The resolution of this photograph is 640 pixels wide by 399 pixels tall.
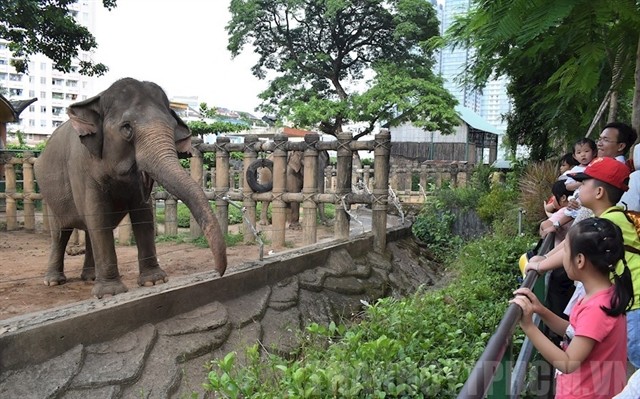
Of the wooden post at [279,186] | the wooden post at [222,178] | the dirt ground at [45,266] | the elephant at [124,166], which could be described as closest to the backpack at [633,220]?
the elephant at [124,166]

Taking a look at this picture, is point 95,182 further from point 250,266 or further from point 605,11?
point 605,11

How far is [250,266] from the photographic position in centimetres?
513

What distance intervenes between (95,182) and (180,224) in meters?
7.09

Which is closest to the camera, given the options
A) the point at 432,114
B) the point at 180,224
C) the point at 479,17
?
the point at 479,17

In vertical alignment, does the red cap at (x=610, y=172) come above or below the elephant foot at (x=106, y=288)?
above

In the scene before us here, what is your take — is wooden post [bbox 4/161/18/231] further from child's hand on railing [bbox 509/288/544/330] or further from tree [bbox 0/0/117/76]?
child's hand on railing [bbox 509/288/544/330]

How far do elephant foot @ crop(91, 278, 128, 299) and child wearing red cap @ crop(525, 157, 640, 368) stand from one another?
331cm

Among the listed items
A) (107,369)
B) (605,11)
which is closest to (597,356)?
(605,11)

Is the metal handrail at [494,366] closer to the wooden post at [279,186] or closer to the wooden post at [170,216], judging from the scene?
the wooden post at [279,186]

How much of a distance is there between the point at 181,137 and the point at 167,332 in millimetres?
1733

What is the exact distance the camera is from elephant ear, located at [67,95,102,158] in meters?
4.46

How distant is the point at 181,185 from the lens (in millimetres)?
3986

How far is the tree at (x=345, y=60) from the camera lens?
784 inches

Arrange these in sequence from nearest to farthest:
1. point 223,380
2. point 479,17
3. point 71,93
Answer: point 223,380
point 479,17
point 71,93
